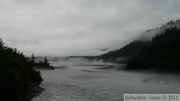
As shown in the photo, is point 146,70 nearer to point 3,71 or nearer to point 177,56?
point 177,56

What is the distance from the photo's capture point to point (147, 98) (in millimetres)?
33156

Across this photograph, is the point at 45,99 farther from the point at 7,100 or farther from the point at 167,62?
the point at 167,62

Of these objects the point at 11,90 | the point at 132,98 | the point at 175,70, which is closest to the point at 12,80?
the point at 11,90

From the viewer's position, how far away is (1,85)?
42.8 m

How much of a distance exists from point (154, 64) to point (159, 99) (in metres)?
163

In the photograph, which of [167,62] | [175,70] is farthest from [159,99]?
[167,62]

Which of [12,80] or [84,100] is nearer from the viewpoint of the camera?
[12,80]

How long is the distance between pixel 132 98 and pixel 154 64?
164478mm

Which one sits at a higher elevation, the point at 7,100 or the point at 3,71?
the point at 3,71

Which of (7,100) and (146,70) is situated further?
(146,70)

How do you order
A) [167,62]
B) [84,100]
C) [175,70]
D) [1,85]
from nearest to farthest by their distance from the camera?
[1,85] < [84,100] < [175,70] < [167,62]

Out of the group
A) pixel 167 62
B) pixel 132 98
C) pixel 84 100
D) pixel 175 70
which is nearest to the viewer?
pixel 132 98

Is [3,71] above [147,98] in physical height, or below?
above

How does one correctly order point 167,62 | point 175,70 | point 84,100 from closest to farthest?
1. point 84,100
2. point 175,70
3. point 167,62
